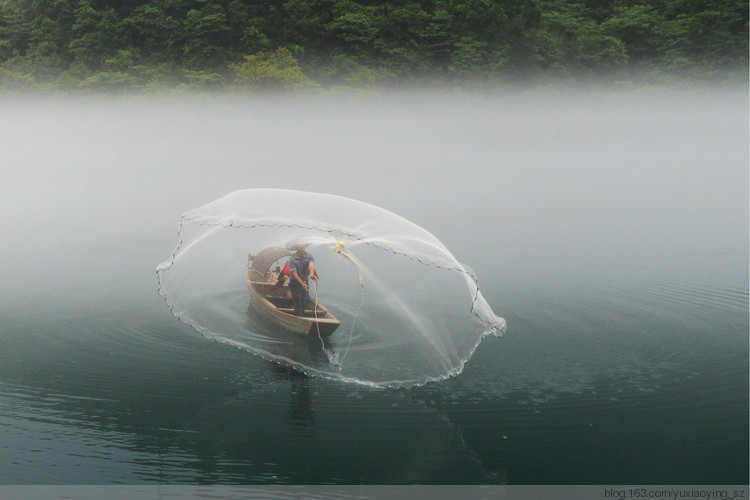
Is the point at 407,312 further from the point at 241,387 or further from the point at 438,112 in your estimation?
the point at 438,112

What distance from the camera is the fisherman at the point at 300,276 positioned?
1434 cm

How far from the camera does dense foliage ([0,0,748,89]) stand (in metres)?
72.0

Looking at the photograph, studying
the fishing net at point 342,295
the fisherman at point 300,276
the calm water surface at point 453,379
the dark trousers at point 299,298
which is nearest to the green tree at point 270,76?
the calm water surface at point 453,379

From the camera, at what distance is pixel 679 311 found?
57.9 feet

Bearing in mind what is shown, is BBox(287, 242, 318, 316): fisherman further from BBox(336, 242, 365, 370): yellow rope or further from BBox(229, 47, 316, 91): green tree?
BBox(229, 47, 316, 91): green tree

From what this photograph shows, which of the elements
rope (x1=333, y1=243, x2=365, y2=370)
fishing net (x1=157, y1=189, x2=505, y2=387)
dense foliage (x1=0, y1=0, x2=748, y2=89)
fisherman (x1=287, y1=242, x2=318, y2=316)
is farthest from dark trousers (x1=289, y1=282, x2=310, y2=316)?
dense foliage (x1=0, y1=0, x2=748, y2=89)

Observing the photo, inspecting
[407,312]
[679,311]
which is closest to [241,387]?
[407,312]

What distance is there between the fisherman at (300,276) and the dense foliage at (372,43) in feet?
182

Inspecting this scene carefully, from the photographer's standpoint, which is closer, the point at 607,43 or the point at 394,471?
the point at 394,471

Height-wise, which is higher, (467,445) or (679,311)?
(467,445)

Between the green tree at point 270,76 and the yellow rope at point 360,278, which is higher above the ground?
the yellow rope at point 360,278

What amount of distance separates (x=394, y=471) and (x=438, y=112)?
68.0 meters

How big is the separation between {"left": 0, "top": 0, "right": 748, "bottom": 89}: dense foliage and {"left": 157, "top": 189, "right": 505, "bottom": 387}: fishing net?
55.1 m

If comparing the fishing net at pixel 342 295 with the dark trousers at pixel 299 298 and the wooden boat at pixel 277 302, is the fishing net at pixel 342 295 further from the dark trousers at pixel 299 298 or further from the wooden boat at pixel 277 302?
the dark trousers at pixel 299 298
